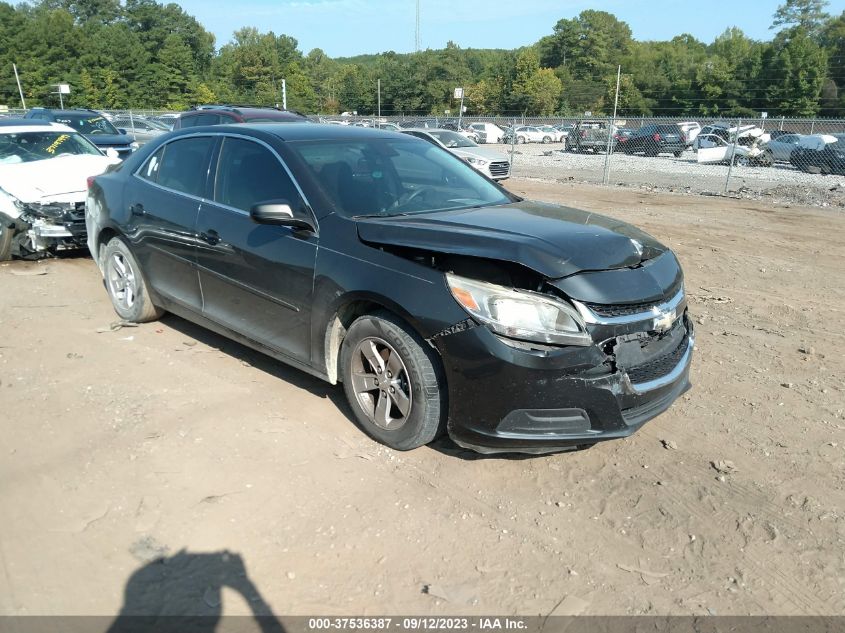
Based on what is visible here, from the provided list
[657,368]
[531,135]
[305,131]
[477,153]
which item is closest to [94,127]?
[477,153]

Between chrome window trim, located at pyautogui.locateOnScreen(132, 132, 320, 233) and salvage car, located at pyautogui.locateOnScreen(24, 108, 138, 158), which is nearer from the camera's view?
chrome window trim, located at pyautogui.locateOnScreen(132, 132, 320, 233)

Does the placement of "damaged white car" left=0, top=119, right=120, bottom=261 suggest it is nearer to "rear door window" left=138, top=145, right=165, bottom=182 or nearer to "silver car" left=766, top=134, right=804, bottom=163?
"rear door window" left=138, top=145, right=165, bottom=182

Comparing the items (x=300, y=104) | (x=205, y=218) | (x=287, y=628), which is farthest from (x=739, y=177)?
(x=300, y=104)

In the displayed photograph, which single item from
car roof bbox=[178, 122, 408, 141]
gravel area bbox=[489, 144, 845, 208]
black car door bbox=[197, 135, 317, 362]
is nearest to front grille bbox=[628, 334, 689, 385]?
black car door bbox=[197, 135, 317, 362]

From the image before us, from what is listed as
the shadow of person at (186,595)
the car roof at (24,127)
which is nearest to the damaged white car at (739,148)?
the car roof at (24,127)

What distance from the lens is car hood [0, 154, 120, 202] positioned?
7.64 meters

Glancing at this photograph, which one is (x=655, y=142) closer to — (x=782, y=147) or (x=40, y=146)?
(x=782, y=147)

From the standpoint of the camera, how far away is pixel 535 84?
2840 inches

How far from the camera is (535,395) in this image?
3088 mm

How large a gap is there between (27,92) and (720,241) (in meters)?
75.7

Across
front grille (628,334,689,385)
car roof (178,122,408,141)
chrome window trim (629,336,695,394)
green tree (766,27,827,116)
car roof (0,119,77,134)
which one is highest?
green tree (766,27,827,116)

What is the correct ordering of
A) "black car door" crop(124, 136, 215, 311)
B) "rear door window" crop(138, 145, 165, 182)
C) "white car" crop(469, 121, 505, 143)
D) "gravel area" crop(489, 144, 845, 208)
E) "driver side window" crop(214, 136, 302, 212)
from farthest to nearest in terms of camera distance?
"white car" crop(469, 121, 505, 143), "gravel area" crop(489, 144, 845, 208), "rear door window" crop(138, 145, 165, 182), "black car door" crop(124, 136, 215, 311), "driver side window" crop(214, 136, 302, 212)

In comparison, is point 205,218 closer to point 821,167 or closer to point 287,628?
point 287,628

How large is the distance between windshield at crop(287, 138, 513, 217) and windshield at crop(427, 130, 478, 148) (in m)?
15.3
